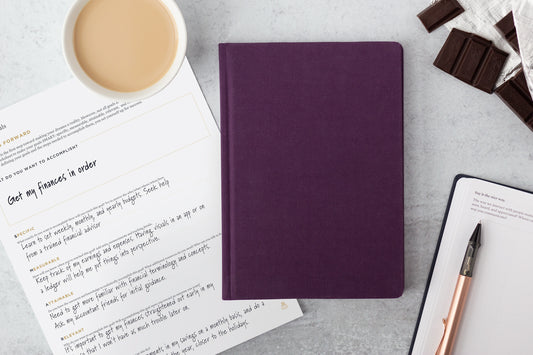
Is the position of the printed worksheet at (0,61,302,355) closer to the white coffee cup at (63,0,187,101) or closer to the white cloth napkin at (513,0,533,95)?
the white coffee cup at (63,0,187,101)

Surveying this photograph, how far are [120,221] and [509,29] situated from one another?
1.75 feet

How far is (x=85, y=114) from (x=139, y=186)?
4.4 inches

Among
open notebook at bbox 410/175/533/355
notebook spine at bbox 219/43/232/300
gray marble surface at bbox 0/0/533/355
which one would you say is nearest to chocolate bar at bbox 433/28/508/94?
gray marble surface at bbox 0/0/533/355

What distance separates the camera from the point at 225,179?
1.76 ft

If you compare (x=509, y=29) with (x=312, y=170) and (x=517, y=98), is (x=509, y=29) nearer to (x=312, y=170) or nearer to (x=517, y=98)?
(x=517, y=98)

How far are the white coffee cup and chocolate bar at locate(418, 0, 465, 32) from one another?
296 millimetres

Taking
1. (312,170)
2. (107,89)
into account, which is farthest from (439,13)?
(107,89)

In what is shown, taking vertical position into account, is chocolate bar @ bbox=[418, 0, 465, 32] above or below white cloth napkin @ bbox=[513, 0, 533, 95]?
above

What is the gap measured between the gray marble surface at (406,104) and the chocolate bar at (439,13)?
1 centimetres

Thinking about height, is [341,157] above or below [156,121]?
below

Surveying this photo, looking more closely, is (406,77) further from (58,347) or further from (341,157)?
(58,347)

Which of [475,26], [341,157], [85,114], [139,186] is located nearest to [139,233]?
[139,186]

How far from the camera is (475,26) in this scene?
0.54 metres

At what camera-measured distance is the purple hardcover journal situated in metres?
0.53
